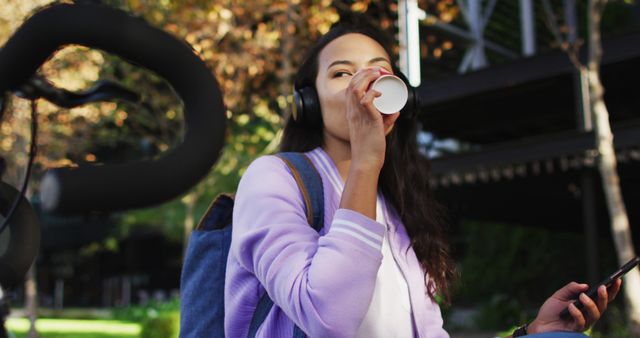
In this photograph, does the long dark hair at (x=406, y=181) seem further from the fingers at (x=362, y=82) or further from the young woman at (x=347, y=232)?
the fingers at (x=362, y=82)

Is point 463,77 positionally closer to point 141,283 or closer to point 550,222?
point 550,222

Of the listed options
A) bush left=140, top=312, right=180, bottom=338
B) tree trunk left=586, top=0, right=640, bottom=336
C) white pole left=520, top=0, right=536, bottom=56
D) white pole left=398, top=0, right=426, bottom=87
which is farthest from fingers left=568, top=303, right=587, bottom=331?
white pole left=520, top=0, right=536, bottom=56

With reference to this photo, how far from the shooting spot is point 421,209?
66.4 inches

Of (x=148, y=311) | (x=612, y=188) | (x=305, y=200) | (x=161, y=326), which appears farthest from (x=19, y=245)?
(x=148, y=311)

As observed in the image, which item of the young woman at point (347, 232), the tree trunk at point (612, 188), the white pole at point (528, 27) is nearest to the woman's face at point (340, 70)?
the young woman at point (347, 232)

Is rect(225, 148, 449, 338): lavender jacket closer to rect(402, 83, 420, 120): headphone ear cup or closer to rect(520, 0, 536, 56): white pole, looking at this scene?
rect(402, 83, 420, 120): headphone ear cup

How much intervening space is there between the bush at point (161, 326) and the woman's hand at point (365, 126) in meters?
11.2

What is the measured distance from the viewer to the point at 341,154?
5.12 ft

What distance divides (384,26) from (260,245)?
9.85m

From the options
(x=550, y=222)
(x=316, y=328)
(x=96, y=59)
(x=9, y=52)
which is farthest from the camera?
(x=550, y=222)

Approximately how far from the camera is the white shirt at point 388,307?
1359 millimetres

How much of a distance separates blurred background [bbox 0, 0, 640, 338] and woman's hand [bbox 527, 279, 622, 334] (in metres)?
3.78

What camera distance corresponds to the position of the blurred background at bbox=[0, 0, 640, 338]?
10.3m

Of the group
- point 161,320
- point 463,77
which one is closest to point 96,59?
point 161,320
